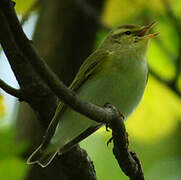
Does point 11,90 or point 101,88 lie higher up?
point 11,90

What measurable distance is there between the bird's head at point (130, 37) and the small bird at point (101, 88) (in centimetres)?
11

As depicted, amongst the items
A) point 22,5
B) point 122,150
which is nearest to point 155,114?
point 22,5

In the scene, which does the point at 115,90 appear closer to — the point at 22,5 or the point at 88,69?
the point at 88,69

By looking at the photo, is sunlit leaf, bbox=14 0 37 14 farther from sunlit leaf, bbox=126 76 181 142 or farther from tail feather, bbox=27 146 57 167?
sunlit leaf, bbox=126 76 181 142

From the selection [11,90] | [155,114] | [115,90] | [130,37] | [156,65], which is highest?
[11,90]

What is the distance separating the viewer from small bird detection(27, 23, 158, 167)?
12.1 feet

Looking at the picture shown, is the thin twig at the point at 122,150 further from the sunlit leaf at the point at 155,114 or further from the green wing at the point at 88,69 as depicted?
the sunlit leaf at the point at 155,114

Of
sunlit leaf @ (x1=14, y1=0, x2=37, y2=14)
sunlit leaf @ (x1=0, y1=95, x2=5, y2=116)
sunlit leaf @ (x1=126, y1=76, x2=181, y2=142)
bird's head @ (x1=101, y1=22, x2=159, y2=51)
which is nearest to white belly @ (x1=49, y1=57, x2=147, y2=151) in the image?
bird's head @ (x1=101, y1=22, x2=159, y2=51)

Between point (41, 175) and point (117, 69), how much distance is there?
40.6 inches

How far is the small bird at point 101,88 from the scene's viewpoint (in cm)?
368

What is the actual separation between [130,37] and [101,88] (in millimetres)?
937

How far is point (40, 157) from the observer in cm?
367

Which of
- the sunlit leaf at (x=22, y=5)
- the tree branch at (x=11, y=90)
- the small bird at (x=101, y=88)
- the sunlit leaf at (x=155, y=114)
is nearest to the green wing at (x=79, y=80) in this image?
the small bird at (x=101, y=88)

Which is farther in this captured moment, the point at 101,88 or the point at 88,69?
the point at 88,69
